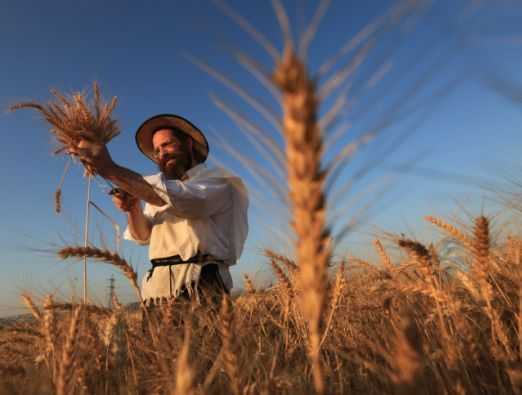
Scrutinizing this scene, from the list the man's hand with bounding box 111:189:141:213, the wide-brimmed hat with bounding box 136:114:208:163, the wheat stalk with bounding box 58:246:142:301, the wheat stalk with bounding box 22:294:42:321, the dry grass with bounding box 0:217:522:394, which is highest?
the wide-brimmed hat with bounding box 136:114:208:163

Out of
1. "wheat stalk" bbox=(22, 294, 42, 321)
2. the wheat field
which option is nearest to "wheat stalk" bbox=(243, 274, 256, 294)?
the wheat field

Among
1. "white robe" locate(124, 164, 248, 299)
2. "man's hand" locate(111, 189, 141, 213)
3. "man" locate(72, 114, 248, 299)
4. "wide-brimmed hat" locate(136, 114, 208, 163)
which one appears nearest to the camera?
"man" locate(72, 114, 248, 299)

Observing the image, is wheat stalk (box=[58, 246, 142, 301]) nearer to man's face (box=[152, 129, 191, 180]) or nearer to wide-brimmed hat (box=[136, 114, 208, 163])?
man's face (box=[152, 129, 191, 180])

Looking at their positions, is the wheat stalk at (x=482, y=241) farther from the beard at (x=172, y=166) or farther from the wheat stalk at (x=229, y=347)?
the beard at (x=172, y=166)

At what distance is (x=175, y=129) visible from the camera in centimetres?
417

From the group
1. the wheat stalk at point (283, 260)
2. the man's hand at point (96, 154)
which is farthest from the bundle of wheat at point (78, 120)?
the wheat stalk at point (283, 260)

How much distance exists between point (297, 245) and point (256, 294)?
2474 mm

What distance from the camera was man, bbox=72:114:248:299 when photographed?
9.56 ft

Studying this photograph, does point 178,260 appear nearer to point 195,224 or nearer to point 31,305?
point 195,224

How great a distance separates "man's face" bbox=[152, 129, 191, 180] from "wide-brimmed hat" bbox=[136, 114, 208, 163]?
0.59 ft

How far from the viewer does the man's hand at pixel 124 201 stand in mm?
3426

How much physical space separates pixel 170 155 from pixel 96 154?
3.94 ft

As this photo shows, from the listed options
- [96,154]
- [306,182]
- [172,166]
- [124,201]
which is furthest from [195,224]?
[306,182]

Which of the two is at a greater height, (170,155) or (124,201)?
(170,155)
